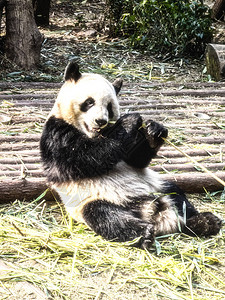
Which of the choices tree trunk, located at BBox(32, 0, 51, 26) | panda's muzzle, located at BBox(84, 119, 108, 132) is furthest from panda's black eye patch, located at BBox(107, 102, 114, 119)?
tree trunk, located at BBox(32, 0, 51, 26)

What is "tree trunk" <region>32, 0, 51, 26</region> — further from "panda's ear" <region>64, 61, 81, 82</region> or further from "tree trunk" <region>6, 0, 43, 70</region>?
"panda's ear" <region>64, 61, 81, 82</region>

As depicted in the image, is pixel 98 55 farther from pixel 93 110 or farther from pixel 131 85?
pixel 93 110

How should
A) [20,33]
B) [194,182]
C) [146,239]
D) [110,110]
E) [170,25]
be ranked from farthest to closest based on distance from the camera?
[170,25]
[20,33]
[194,182]
[110,110]
[146,239]

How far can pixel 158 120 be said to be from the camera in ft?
17.0

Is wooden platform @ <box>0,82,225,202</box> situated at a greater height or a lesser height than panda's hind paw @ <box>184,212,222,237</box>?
lesser

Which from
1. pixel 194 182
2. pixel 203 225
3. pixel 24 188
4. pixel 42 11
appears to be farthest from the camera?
pixel 42 11

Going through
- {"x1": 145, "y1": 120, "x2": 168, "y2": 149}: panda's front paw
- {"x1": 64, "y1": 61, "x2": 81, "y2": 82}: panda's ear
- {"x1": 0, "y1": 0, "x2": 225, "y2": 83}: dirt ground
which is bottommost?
{"x1": 0, "y1": 0, "x2": 225, "y2": 83}: dirt ground

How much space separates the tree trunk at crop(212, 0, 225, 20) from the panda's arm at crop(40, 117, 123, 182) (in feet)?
23.0

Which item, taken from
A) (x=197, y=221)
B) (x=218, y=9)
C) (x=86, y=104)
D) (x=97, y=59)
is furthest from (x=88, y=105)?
(x=218, y=9)

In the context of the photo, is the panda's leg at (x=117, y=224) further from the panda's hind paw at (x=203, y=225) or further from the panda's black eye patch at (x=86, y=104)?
the panda's black eye patch at (x=86, y=104)

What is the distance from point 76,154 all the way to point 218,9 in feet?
23.8

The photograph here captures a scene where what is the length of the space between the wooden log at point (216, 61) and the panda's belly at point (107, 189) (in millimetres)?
4078

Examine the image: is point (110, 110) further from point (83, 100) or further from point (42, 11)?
point (42, 11)

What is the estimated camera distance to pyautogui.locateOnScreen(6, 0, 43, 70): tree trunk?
23.2 ft
